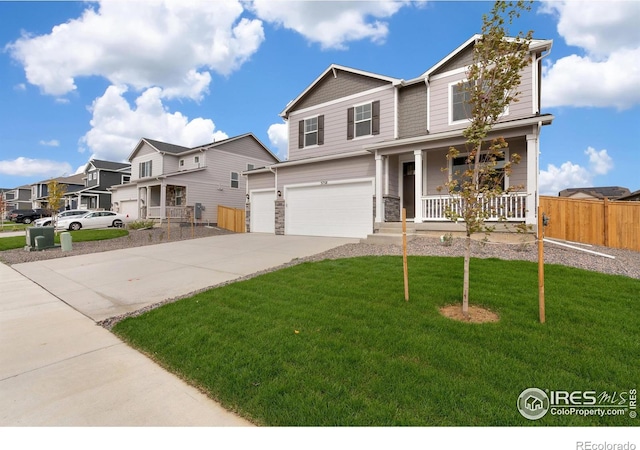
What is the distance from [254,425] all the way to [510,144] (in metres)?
10.9

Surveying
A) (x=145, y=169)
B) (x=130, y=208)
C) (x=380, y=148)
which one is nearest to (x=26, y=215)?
(x=130, y=208)

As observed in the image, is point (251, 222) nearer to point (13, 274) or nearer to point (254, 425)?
point (13, 274)

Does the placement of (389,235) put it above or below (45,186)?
below

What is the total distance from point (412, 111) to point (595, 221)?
280 inches

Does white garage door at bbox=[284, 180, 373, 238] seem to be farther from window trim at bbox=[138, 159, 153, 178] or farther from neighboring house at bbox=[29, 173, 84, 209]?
neighboring house at bbox=[29, 173, 84, 209]

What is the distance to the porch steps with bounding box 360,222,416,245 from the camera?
9430 mm

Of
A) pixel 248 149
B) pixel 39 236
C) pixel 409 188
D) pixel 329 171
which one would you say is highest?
pixel 248 149

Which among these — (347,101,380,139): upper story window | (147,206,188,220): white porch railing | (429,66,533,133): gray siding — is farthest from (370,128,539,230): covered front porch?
(147,206,188,220): white porch railing

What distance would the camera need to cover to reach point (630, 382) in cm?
237

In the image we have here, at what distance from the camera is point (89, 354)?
3.33 meters

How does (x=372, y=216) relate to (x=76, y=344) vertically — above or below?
above

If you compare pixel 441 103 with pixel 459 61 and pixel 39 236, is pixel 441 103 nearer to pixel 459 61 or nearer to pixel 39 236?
pixel 459 61

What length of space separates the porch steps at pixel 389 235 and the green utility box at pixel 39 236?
12374 mm

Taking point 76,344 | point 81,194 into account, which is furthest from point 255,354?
point 81,194
